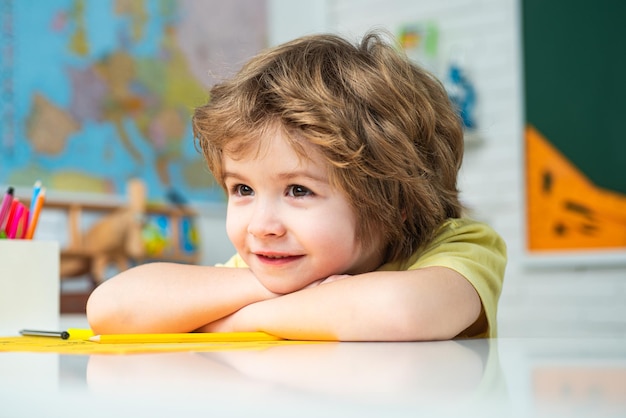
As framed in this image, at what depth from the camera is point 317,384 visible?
0.37 m

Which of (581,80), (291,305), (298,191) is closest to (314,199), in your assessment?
(298,191)

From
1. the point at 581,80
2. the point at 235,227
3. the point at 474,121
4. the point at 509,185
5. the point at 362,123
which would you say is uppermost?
the point at 581,80

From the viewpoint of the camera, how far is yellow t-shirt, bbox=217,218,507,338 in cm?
87

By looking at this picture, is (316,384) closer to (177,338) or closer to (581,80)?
(177,338)

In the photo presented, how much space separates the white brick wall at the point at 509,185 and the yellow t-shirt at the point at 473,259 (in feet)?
8.08

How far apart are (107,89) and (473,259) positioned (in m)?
3.16

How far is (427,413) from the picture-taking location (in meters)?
0.28

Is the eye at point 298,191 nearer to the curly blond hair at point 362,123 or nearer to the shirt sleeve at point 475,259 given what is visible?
the curly blond hair at point 362,123

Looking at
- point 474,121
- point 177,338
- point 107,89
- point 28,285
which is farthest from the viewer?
point 107,89

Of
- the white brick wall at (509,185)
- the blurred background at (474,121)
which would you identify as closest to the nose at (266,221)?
the blurred background at (474,121)

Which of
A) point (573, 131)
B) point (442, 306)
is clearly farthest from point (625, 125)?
point (442, 306)

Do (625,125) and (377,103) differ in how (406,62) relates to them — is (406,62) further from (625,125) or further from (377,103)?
(625,125)

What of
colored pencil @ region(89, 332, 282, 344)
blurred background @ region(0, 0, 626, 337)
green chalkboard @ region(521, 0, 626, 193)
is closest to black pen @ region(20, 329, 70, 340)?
colored pencil @ region(89, 332, 282, 344)

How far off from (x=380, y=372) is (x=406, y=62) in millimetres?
614
